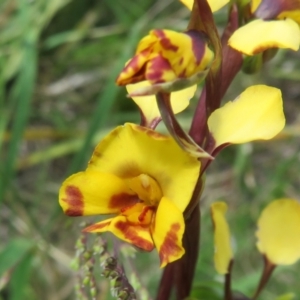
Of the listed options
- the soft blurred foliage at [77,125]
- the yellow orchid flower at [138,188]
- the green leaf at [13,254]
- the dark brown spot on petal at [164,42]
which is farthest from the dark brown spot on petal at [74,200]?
the soft blurred foliage at [77,125]

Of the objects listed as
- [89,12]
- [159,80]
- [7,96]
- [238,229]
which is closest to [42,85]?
[7,96]

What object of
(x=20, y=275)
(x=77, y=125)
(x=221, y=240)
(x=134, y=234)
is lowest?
(x=77, y=125)

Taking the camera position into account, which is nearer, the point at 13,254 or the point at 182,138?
the point at 182,138

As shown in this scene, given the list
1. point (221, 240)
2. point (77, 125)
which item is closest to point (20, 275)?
point (221, 240)

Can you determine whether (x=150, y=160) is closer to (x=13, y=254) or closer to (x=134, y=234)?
(x=134, y=234)

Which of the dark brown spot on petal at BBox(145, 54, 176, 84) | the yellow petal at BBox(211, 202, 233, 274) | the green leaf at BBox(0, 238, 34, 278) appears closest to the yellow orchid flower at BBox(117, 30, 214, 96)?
the dark brown spot on petal at BBox(145, 54, 176, 84)

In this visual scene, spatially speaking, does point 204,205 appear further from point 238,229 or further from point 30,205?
point 30,205
